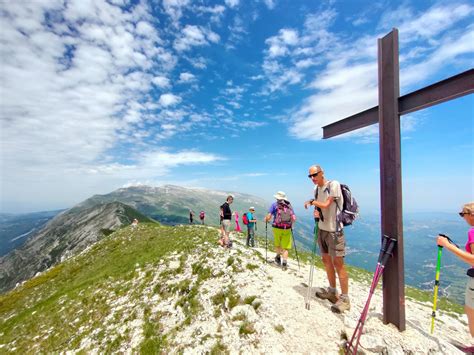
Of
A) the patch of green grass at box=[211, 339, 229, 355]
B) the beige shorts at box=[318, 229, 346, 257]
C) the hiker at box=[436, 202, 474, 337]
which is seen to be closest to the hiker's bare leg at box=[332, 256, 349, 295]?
the beige shorts at box=[318, 229, 346, 257]

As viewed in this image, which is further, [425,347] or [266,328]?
[266,328]

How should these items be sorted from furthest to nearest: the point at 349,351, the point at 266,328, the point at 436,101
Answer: the point at 266,328, the point at 349,351, the point at 436,101

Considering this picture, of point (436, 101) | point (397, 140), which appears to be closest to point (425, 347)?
point (397, 140)

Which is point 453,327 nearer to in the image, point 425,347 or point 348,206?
point 425,347

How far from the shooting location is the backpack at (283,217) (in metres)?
11.6

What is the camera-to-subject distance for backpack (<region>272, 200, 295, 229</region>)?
11586 millimetres

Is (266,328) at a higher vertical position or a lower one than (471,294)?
lower

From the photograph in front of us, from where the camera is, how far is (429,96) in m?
5.58

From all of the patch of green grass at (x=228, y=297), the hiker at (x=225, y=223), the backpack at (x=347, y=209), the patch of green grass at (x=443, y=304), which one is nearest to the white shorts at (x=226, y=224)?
the hiker at (x=225, y=223)

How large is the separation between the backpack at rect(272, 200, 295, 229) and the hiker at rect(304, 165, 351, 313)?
3.63m

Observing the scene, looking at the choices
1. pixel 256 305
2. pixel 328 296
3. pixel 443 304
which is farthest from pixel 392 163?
pixel 443 304

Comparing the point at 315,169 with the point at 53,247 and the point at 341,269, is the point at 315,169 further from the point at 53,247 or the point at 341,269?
the point at 53,247

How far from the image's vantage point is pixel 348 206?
7.16 m

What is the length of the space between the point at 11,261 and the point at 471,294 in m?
234
